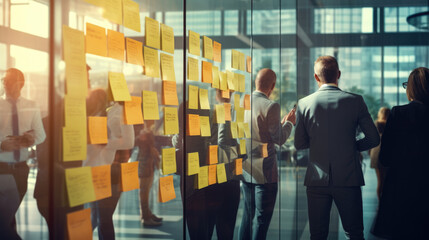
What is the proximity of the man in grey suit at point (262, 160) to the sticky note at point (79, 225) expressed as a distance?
1819mm

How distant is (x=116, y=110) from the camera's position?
6.55 feet

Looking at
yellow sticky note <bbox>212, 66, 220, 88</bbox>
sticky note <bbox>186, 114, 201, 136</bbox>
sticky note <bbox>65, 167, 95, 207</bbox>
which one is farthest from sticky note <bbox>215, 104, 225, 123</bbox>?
sticky note <bbox>65, 167, 95, 207</bbox>

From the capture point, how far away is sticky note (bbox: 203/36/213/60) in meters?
2.94

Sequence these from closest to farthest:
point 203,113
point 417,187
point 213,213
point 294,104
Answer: point 203,113
point 213,213
point 417,187
point 294,104

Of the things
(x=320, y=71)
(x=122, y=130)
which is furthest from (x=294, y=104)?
(x=122, y=130)

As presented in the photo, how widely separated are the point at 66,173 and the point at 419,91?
280 centimetres

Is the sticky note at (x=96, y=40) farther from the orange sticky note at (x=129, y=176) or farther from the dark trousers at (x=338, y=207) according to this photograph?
the dark trousers at (x=338, y=207)

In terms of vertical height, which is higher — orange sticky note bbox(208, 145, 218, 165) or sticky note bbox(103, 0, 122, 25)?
sticky note bbox(103, 0, 122, 25)

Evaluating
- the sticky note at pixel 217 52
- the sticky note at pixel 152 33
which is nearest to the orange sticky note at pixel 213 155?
the sticky note at pixel 217 52

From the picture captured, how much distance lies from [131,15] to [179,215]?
1092mm

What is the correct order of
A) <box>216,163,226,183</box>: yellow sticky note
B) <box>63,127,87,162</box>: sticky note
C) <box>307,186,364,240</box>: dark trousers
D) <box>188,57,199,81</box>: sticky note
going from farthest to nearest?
<box>307,186,364,240</box>: dark trousers < <box>216,163,226,183</box>: yellow sticky note < <box>188,57,199,81</box>: sticky note < <box>63,127,87,162</box>: sticky note

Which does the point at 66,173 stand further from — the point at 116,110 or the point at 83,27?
A: the point at 83,27

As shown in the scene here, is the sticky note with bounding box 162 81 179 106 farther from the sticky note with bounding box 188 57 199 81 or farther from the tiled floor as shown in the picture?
the tiled floor

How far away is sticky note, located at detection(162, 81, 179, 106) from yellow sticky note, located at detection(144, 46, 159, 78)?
0.32 ft
